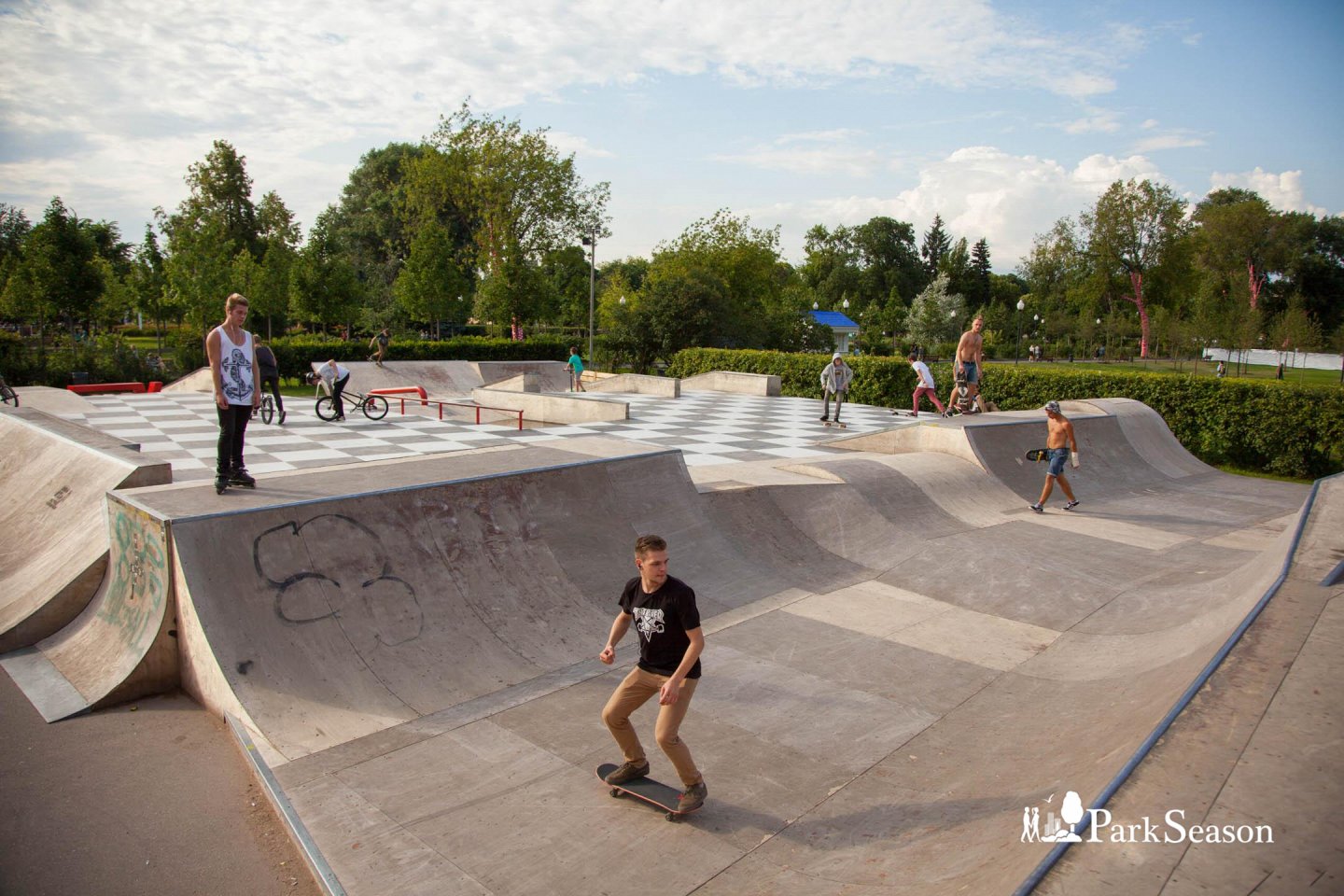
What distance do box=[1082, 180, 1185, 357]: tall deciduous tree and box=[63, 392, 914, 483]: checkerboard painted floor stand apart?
2188 inches

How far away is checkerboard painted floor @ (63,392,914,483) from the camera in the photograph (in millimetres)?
11711

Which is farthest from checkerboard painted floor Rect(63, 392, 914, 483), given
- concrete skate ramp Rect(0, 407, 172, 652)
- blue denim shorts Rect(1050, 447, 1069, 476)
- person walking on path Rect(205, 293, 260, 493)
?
blue denim shorts Rect(1050, 447, 1069, 476)

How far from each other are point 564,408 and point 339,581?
41.0ft

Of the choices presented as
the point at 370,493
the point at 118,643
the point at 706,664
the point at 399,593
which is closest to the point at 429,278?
the point at 370,493

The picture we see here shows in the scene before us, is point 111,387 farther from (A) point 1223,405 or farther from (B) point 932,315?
(B) point 932,315

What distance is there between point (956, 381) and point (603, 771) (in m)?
13.0

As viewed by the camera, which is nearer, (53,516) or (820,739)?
(820,739)

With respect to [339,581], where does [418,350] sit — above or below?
above

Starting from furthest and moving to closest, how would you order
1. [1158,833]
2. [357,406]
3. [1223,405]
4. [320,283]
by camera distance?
[320,283]
[357,406]
[1223,405]
[1158,833]

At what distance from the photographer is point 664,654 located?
12.3 feet

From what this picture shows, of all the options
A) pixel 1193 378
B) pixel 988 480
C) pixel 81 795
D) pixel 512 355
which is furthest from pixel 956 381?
pixel 512 355

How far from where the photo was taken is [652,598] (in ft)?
12.4

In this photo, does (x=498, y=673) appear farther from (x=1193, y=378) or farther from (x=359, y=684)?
(x=1193, y=378)

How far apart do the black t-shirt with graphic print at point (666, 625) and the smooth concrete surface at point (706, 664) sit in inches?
31.9
